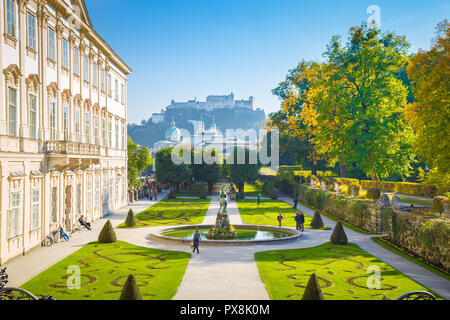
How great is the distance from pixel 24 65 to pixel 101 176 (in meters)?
16.3

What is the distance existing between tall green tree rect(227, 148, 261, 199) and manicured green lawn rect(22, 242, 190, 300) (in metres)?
34.2

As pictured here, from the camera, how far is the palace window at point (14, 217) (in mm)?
18422

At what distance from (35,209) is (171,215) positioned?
15877 mm

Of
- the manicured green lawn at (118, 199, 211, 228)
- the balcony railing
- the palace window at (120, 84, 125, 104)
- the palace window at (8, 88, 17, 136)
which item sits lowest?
the manicured green lawn at (118, 199, 211, 228)

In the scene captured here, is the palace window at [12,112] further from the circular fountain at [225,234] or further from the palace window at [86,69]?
the palace window at [86,69]

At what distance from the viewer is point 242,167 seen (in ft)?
184

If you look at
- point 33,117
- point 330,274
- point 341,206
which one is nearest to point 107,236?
point 33,117

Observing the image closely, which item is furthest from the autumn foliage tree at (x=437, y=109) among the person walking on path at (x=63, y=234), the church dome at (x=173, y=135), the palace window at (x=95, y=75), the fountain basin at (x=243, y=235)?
the church dome at (x=173, y=135)

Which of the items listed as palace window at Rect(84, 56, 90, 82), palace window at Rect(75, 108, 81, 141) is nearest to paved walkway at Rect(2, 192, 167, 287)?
palace window at Rect(75, 108, 81, 141)

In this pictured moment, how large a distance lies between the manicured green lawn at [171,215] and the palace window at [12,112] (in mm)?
12894

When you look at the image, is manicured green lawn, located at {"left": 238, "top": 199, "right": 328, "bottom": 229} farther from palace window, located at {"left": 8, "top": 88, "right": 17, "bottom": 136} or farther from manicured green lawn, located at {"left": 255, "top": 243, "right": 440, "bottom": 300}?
palace window, located at {"left": 8, "top": 88, "right": 17, "bottom": 136}

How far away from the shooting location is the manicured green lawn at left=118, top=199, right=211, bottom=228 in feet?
104

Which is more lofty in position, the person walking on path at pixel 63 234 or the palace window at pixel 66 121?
the palace window at pixel 66 121
